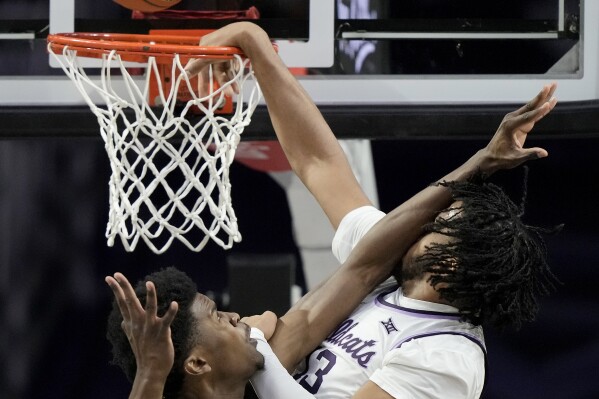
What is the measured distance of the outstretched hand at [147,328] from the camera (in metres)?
2.27

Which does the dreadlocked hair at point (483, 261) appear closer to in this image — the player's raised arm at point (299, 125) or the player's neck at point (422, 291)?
the player's neck at point (422, 291)

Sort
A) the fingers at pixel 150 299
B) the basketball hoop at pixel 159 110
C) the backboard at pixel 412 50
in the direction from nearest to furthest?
the fingers at pixel 150 299 → the basketball hoop at pixel 159 110 → the backboard at pixel 412 50

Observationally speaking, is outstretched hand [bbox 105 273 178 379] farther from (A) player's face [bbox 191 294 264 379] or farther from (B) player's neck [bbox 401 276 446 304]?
(B) player's neck [bbox 401 276 446 304]

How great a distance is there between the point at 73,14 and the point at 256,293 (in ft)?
3.90

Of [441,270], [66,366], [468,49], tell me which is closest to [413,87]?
[468,49]

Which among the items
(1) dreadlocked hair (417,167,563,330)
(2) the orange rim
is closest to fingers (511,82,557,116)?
(1) dreadlocked hair (417,167,563,330)

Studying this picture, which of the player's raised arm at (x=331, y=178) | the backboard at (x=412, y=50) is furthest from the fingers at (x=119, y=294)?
the backboard at (x=412, y=50)

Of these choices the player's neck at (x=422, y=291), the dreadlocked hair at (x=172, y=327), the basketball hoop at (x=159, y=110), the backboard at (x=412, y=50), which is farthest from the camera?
the backboard at (x=412, y=50)

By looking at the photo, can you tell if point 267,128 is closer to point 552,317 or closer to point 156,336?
point 552,317

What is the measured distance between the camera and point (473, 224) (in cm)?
269

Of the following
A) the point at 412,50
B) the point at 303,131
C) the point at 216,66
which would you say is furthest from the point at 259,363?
the point at 412,50

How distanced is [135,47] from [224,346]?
3.22 feet

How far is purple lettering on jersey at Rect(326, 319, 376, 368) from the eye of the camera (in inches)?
108

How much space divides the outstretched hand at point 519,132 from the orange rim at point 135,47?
91cm
